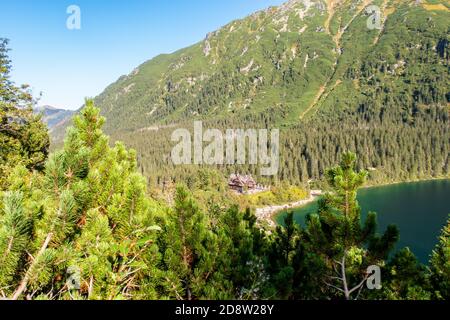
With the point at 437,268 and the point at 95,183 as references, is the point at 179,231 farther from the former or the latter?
the point at 437,268

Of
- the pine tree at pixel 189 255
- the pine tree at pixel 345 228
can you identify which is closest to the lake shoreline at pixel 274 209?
the pine tree at pixel 345 228

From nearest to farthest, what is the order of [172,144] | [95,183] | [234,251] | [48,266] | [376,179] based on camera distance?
[48,266], [95,183], [234,251], [376,179], [172,144]

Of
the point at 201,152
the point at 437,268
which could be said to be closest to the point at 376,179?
the point at 201,152

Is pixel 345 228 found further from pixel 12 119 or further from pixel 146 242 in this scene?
pixel 12 119

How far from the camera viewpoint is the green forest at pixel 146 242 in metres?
3.54

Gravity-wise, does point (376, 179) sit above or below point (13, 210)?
below

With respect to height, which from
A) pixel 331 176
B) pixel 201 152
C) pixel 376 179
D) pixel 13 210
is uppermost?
pixel 13 210

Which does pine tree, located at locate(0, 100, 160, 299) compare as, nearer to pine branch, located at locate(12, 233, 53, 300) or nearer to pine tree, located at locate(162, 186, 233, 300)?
pine branch, located at locate(12, 233, 53, 300)

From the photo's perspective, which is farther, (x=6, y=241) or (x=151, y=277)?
(x=151, y=277)

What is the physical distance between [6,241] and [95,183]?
1382 millimetres

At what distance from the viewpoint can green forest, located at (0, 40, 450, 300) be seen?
3541 millimetres

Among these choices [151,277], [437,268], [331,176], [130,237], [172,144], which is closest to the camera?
[130,237]

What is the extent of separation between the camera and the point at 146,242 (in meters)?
4.55

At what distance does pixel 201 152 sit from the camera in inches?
6102
